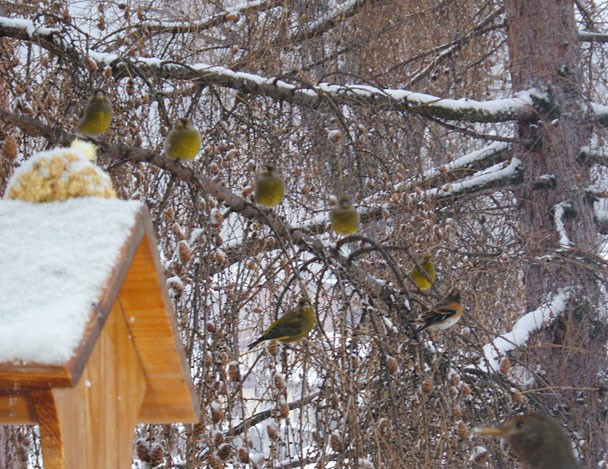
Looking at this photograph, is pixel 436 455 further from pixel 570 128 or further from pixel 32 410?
pixel 570 128

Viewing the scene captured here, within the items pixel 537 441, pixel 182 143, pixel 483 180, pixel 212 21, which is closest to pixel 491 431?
pixel 537 441

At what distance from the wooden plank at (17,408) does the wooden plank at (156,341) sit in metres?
0.28

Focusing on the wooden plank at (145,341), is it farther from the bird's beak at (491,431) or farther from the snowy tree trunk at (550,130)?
the snowy tree trunk at (550,130)

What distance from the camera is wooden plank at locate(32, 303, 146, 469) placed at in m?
1.29

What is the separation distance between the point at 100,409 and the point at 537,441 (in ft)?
3.75

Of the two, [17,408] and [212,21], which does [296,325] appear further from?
[212,21]

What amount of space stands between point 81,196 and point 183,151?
143cm

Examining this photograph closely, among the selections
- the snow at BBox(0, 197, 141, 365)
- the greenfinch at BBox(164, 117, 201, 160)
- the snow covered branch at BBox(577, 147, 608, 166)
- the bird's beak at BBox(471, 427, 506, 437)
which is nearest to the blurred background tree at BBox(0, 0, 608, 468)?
the snow covered branch at BBox(577, 147, 608, 166)

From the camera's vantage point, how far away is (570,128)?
505 cm

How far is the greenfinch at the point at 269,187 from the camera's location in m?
3.03

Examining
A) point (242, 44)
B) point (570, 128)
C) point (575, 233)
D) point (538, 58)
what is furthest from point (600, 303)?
point (242, 44)

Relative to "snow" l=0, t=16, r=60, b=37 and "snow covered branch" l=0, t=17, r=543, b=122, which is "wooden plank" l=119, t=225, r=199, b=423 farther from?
"snow" l=0, t=16, r=60, b=37

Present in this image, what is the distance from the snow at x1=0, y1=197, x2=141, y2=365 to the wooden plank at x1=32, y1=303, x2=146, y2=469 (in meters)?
0.16

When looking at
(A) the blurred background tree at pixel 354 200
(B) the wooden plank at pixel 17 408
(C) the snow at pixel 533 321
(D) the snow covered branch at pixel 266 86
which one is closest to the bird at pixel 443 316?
(A) the blurred background tree at pixel 354 200
